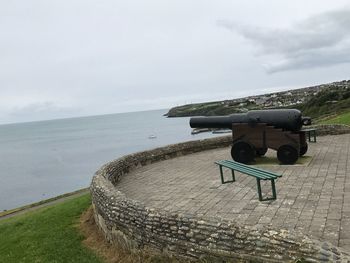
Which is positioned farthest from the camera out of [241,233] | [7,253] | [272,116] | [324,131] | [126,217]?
[324,131]

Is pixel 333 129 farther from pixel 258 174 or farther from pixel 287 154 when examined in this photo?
pixel 258 174

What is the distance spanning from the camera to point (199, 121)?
13.2 m

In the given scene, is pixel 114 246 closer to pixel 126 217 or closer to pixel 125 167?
pixel 126 217

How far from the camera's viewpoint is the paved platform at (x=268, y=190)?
6.15 meters

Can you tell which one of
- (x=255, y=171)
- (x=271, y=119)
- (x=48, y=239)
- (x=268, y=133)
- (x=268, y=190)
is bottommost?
(x=48, y=239)

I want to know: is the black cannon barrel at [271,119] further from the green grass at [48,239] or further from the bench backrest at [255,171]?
the green grass at [48,239]

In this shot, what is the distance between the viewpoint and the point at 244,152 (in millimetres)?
12070

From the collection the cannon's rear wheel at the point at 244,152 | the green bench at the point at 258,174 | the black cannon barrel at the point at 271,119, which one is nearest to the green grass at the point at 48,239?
the green bench at the point at 258,174

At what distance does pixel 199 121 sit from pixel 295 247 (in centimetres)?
911

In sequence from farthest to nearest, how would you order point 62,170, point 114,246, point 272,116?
point 62,170 → point 272,116 → point 114,246

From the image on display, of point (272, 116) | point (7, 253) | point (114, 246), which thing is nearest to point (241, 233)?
point (114, 246)

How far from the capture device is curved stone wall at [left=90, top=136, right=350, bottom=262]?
425 cm

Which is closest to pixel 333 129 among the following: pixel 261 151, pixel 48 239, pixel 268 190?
pixel 261 151

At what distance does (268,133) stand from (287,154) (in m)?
0.82
